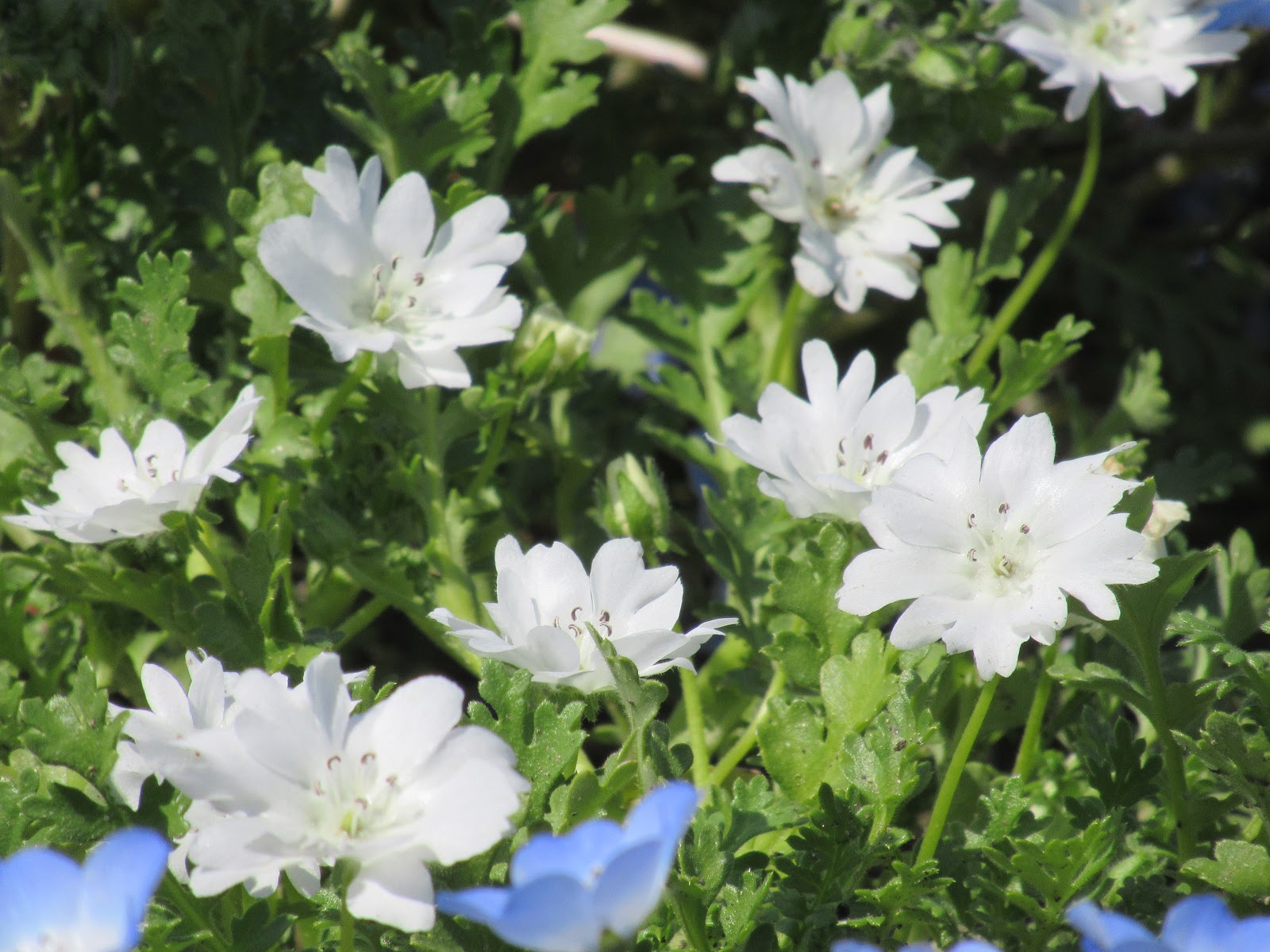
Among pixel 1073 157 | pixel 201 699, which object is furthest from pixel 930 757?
pixel 1073 157

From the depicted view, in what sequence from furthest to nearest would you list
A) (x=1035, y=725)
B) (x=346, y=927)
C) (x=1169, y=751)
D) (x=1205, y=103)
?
1. (x=1205, y=103)
2. (x=1035, y=725)
3. (x=1169, y=751)
4. (x=346, y=927)

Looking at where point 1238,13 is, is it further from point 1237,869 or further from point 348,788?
point 348,788

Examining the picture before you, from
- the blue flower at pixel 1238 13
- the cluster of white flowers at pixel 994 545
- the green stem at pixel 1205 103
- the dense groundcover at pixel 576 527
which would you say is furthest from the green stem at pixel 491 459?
the green stem at pixel 1205 103

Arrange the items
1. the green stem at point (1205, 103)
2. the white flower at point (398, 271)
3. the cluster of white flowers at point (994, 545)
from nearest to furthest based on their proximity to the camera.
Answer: the cluster of white flowers at point (994, 545), the white flower at point (398, 271), the green stem at point (1205, 103)

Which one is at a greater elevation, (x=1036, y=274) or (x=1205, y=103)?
(x=1036, y=274)

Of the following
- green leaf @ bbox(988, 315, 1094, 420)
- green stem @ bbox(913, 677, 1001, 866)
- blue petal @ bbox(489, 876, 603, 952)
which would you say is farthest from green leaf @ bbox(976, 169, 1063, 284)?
blue petal @ bbox(489, 876, 603, 952)

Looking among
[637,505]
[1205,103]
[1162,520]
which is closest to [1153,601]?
[1162,520]

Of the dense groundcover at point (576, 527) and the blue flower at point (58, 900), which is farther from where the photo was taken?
the dense groundcover at point (576, 527)

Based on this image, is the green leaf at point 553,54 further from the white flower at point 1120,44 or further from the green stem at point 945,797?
the green stem at point 945,797
